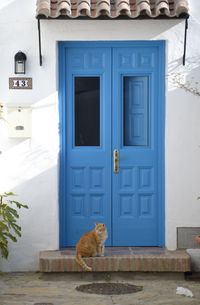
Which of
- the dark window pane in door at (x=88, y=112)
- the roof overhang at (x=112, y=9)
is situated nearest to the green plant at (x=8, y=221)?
the dark window pane in door at (x=88, y=112)

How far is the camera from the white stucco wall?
9359 mm

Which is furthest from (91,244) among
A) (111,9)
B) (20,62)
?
(111,9)

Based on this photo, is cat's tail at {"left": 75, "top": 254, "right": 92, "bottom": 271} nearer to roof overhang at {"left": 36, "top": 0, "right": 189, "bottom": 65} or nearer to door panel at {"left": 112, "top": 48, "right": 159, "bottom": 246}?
door panel at {"left": 112, "top": 48, "right": 159, "bottom": 246}

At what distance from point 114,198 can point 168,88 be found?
166cm

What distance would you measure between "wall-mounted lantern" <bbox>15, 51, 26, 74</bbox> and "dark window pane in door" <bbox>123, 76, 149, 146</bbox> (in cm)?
139

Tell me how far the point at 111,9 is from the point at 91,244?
300cm

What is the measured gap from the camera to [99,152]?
957 cm

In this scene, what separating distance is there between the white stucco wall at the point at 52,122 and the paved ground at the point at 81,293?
22.8 inches

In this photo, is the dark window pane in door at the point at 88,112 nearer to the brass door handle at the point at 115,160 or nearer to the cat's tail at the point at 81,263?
the brass door handle at the point at 115,160

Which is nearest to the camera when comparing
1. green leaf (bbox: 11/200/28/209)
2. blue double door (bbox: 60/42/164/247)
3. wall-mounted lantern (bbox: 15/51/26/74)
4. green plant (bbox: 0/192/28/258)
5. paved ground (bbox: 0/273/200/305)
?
paved ground (bbox: 0/273/200/305)

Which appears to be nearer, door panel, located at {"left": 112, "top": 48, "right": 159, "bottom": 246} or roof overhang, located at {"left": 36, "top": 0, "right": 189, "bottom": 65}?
roof overhang, located at {"left": 36, "top": 0, "right": 189, "bottom": 65}

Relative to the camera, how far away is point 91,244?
888 cm

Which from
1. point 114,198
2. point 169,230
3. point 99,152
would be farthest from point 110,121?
point 169,230

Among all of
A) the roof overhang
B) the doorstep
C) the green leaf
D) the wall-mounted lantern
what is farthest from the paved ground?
the roof overhang
